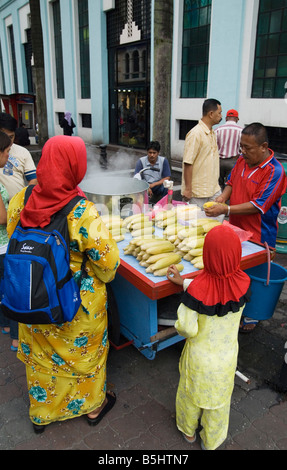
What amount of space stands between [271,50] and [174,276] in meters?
7.60

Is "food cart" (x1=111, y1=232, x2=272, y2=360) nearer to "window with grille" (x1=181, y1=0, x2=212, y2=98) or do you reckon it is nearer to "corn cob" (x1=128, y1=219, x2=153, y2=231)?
"corn cob" (x1=128, y1=219, x2=153, y2=231)

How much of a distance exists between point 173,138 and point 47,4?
1102 centimetres

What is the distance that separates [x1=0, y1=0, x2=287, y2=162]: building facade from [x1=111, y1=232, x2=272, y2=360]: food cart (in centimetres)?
453

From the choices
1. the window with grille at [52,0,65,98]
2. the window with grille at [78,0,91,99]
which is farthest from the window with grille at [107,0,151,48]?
the window with grille at [52,0,65,98]

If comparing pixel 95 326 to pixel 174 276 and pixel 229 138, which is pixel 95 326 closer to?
pixel 174 276

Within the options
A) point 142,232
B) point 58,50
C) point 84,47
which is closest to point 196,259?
point 142,232

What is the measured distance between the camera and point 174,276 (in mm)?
2254

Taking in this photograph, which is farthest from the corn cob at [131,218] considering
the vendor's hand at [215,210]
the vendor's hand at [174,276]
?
the vendor's hand at [174,276]

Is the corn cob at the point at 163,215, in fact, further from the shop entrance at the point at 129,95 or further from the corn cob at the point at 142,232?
the shop entrance at the point at 129,95

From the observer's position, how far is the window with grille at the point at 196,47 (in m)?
9.16

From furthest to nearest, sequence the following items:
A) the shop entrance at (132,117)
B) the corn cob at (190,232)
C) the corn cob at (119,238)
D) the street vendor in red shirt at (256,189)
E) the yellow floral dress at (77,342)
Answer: the shop entrance at (132,117)
the street vendor in red shirt at (256,189)
the corn cob at (119,238)
the corn cob at (190,232)
the yellow floral dress at (77,342)

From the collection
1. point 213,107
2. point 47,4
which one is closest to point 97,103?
point 47,4

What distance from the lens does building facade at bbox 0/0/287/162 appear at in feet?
25.0

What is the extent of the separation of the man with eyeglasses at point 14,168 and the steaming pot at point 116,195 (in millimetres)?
542
